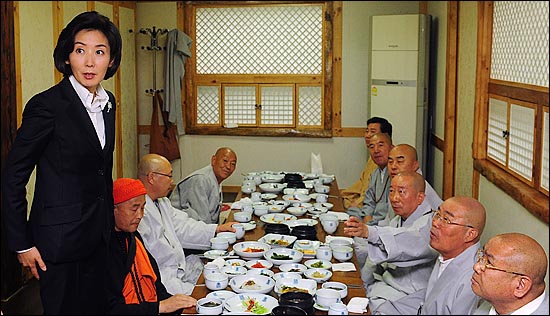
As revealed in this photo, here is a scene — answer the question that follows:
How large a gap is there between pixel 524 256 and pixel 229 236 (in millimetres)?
1258

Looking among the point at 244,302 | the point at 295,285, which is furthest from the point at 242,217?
the point at 244,302

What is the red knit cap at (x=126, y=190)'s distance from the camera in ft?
6.33

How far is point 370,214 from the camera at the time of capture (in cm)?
387

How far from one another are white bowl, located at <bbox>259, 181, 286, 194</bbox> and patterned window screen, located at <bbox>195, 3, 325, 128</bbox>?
1703mm

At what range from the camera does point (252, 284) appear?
1844 millimetres

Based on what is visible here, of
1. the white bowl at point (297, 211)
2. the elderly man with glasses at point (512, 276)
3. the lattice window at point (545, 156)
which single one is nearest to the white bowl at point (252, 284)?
the elderly man with glasses at point (512, 276)

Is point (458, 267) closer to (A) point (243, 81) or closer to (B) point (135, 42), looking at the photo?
(A) point (243, 81)

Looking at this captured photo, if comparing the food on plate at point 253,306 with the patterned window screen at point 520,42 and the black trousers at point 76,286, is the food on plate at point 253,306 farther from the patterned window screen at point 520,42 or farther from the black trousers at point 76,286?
the patterned window screen at point 520,42

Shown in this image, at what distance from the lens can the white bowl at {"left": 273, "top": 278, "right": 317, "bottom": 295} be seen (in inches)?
72.0

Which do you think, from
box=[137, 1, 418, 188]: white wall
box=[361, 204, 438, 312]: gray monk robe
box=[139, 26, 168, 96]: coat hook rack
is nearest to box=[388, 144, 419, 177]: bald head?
box=[361, 204, 438, 312]: gray monk robe

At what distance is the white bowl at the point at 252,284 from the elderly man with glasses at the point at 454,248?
1.64 ft

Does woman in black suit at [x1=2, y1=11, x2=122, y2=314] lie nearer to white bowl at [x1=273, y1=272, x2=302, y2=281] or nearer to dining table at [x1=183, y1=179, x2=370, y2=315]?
dining table at [x1=183, y1=179, x2=370, y2=315]

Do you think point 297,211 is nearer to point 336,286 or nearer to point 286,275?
point 286,275

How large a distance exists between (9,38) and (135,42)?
7.72ft
